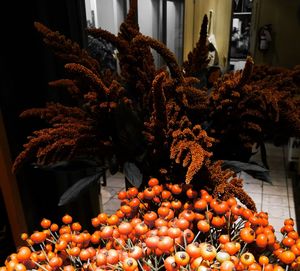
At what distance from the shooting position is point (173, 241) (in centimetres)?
49

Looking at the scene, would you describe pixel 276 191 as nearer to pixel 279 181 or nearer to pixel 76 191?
pixel 279 181

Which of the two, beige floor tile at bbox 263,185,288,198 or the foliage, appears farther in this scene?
beige floor tile at bbox 263,185,288,198

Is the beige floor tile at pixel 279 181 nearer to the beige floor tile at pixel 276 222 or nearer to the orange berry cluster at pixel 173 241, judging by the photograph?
the beige floor tile at pixel 276 222

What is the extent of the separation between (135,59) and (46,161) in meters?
0.28

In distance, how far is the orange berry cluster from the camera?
462 mm

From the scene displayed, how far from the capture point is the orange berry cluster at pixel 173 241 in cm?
46

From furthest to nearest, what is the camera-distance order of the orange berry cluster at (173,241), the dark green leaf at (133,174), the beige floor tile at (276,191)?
1. the beige floor tile at (276,191)
2. the dark green leaf at (133,174)
3. the orange berry cluster at (173,241)

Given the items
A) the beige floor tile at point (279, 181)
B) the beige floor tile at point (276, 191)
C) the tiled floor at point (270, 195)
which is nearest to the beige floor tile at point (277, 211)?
the tiled floor at point (270, 195)

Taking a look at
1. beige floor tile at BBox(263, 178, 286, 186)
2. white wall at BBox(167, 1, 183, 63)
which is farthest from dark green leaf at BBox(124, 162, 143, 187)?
white wall at BBox(167, 1, 183, 63)

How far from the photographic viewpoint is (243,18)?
4383mm

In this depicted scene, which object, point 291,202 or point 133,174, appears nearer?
point 133,174

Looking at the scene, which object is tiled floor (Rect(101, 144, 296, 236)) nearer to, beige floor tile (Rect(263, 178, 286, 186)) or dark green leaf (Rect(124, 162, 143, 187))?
beige floor tile (Rect(263, 178, 286, 186))

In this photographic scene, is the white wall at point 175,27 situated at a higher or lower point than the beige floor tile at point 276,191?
higher

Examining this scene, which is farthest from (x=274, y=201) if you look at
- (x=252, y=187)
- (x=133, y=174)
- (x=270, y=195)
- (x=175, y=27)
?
(x=175, y=27)
